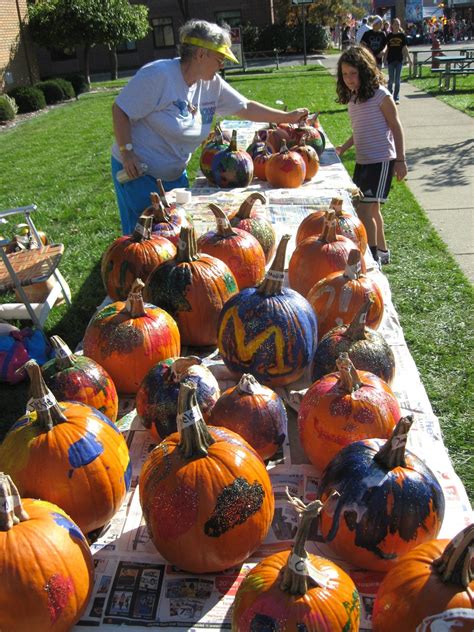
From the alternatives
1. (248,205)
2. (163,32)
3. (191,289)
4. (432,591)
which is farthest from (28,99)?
(432,591)

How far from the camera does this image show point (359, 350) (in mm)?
2348

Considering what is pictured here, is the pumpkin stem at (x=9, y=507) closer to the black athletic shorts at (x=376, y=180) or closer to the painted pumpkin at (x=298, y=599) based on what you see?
the painted pumpkin at (x=298, y=599)

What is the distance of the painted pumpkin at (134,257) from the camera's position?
3.24m

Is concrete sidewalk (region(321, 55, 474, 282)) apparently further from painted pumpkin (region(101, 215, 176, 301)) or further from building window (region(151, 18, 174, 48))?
building window (region(151, 18, 174, 48))

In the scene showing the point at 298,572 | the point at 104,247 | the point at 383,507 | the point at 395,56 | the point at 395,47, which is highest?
the point at 395,47

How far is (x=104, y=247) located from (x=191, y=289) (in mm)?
4183

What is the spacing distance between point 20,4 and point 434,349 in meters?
25.5

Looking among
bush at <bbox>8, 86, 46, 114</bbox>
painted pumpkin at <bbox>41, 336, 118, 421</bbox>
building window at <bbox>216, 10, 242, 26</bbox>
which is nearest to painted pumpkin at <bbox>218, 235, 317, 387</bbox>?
A: painted pumpkin at <bbox>41, 336, 118, 421</bbox>

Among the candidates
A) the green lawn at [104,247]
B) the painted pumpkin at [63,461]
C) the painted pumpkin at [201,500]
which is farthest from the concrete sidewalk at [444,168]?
the painted pumpkin at [63,461]

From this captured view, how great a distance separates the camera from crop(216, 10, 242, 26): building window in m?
36.4

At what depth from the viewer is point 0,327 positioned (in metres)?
4.09

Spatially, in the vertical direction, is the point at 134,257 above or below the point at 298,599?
above

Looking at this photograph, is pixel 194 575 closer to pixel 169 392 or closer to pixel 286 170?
pixel 169 392

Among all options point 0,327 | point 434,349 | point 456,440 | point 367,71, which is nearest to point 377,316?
point 456,440
